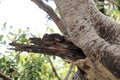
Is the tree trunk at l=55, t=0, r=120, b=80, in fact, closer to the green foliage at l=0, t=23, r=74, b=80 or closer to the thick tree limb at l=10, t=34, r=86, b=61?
the thick tree limb at l=10, t=34, r=86, b=61

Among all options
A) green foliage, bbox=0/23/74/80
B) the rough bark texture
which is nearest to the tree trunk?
the rough bark texture

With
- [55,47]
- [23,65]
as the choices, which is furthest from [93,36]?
[23,65]

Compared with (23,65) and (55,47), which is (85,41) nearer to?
(55,47)

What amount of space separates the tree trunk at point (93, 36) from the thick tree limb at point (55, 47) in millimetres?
64

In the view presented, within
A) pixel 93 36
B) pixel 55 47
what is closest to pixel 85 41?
pixel 93 36

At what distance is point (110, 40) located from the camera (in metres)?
2.23

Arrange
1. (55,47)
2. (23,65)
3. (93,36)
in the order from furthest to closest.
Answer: (23,65)
(55,47)
(93,36)

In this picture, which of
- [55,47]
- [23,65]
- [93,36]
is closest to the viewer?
[93,36]

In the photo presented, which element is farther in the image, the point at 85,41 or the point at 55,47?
the point at 55,47

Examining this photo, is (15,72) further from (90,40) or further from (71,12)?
(90,40)

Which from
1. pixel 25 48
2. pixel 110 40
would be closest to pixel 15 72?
pixel 25 48

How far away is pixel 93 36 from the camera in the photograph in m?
2.17

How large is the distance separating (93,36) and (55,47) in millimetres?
353

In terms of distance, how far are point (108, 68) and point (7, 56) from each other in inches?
135
